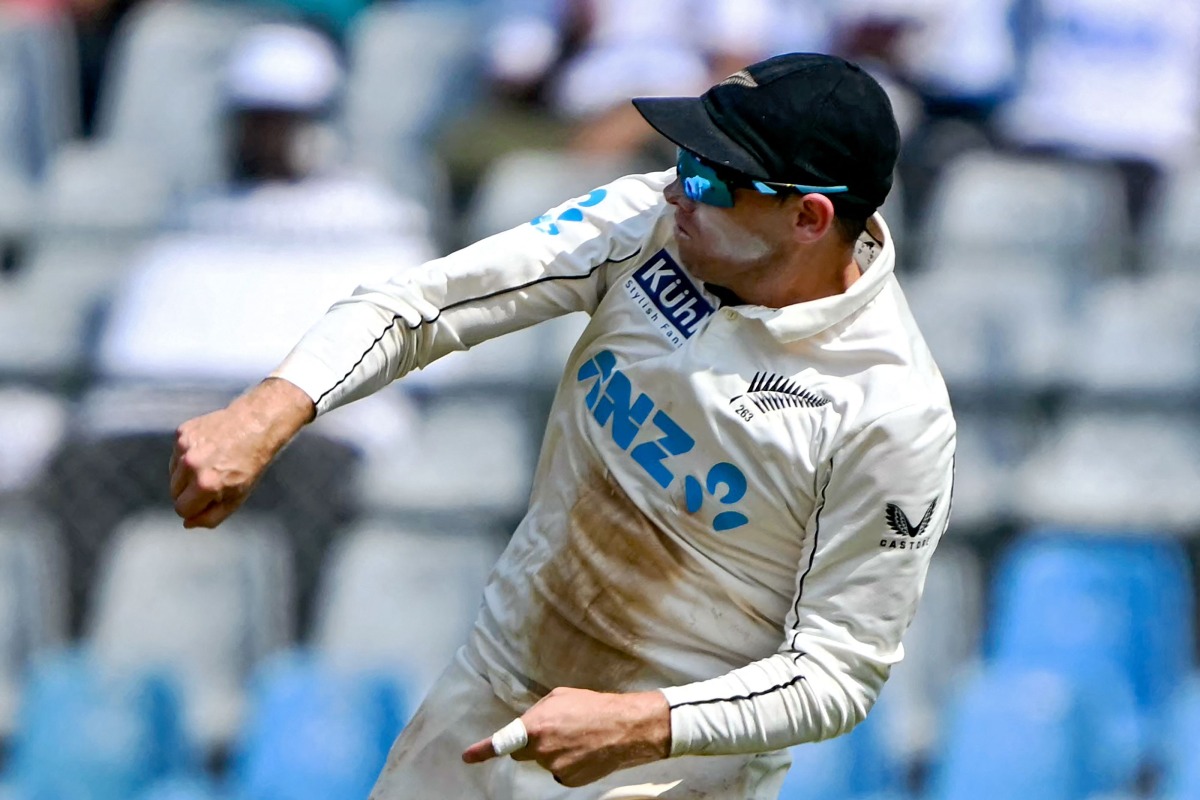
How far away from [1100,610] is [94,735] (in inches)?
111

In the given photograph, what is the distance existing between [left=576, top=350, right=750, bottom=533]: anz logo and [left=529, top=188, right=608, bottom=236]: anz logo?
0.69ft

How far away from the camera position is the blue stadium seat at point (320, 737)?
5.01 metres

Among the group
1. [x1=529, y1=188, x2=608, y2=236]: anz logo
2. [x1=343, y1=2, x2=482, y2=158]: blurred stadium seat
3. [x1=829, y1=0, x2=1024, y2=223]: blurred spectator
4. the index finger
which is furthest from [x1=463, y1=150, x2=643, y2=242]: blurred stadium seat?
the index finger

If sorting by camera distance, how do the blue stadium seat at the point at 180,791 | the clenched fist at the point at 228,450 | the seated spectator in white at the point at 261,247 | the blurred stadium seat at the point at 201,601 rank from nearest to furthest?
the clenched fist at the point at 228,450 → the blue stadium seat at the point at 180,791 → the blurred stadium seat at the point at 201,601 → the seated spectator in white at the point at 261,247

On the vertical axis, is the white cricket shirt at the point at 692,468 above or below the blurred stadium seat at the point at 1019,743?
above

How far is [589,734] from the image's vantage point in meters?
2.54

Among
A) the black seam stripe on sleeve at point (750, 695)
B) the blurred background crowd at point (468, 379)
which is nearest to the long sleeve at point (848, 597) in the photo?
the black seam stripe on sleeve at point (750, 695)

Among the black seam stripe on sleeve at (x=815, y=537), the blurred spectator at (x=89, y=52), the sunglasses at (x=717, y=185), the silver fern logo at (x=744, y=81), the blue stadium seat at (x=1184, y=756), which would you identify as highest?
the silver fern logo at (x=744, y=81)

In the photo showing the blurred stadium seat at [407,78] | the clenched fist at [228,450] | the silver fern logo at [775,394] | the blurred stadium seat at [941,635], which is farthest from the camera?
the blurred stadium seat at [407,78]

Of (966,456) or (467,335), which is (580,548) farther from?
(966,456)

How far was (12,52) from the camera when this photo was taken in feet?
24.0

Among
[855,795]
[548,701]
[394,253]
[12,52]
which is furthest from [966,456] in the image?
[12,52]

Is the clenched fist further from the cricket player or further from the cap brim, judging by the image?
the cap brim

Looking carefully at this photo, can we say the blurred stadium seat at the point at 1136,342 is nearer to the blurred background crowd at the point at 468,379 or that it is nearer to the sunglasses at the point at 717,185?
the blurred background crowd at the point at 468,379
